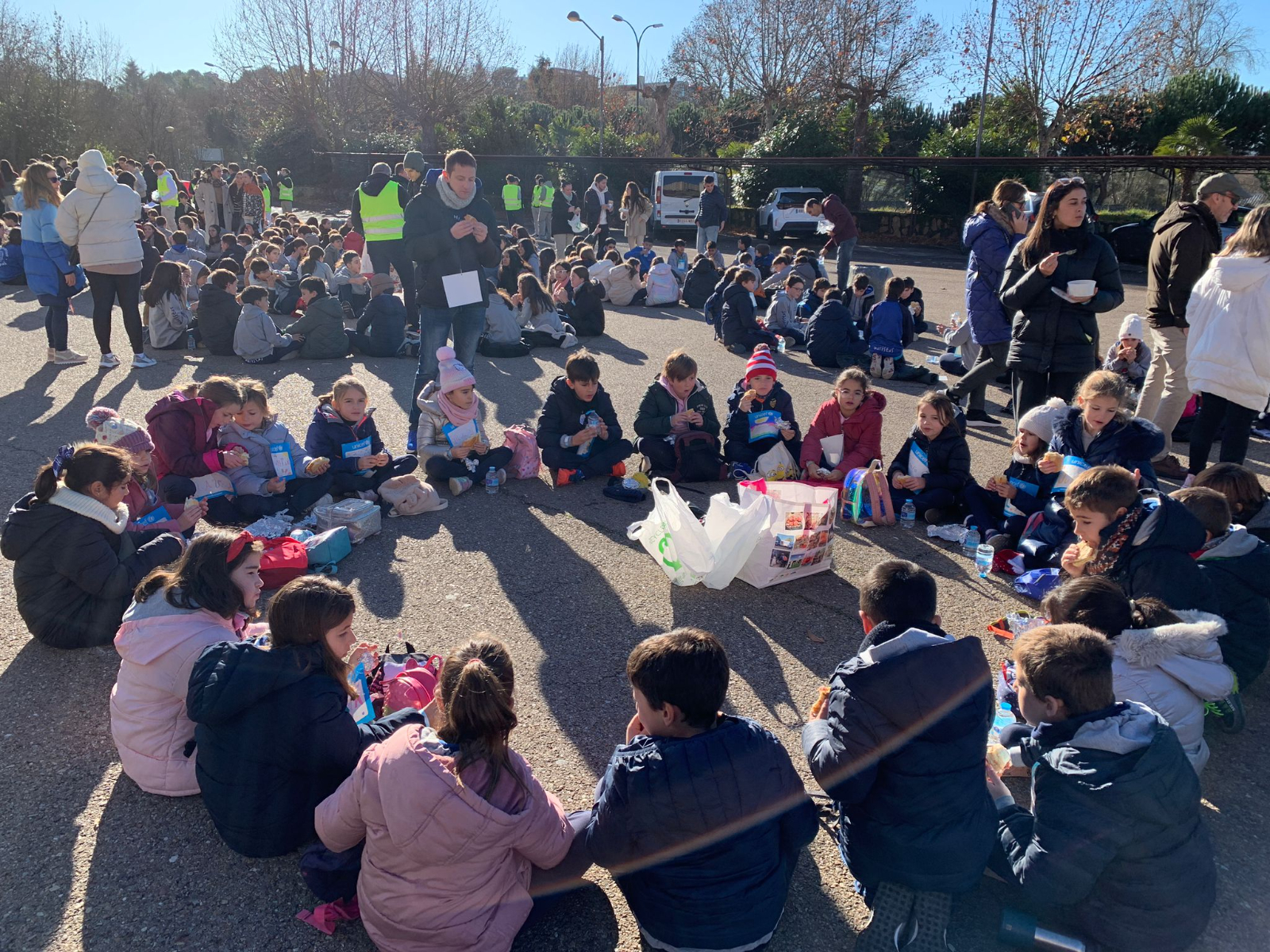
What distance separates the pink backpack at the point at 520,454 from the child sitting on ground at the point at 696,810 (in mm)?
4296

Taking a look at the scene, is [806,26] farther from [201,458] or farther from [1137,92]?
[201,458]

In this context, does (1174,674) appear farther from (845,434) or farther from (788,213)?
(788,213)

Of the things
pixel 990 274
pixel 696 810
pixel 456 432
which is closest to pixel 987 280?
pixel 990 274

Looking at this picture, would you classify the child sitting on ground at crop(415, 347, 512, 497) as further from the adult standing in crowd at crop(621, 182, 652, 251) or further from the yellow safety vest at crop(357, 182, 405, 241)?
the adult standing in crowd at crop(621, 182, 652, 251)

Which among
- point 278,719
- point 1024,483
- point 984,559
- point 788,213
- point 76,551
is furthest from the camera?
point 788,213

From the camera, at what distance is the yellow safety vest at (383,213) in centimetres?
1072

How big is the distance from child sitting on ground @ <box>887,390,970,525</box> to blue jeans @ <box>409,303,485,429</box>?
361 centimetres

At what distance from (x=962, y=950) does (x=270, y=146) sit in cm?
4246

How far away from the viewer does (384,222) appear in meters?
11.0

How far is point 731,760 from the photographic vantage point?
239 cm

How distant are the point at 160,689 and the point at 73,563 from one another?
1204 mm

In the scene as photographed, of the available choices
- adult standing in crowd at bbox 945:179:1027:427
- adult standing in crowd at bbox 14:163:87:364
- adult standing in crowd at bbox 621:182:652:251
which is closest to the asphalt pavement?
adult standing in crowd at bbox 945:179:1027:427

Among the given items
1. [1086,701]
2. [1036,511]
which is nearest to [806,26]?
[1036,511]

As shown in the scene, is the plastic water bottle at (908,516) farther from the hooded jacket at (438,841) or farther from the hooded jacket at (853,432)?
the hooded jacket at (438,841)
